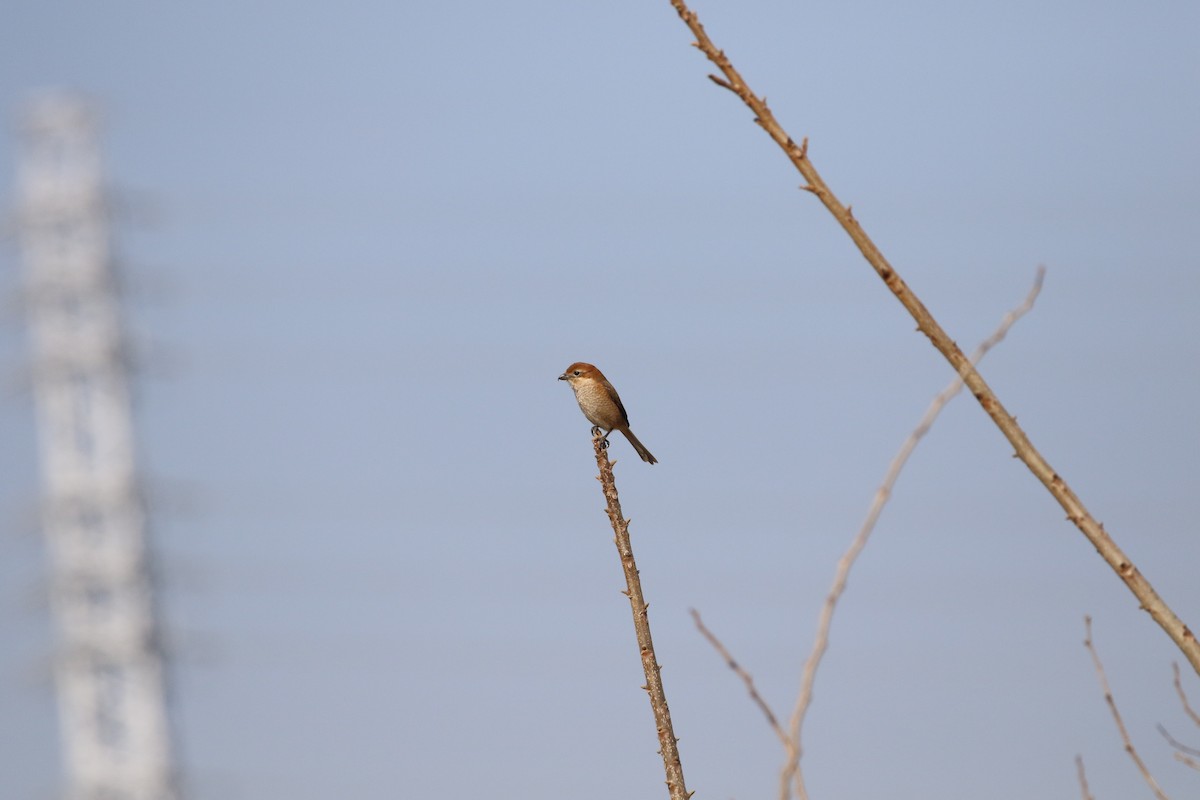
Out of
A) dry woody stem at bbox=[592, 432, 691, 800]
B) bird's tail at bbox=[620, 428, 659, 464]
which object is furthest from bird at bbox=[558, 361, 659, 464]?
dry woody stem at bbox=[592, 432, 691, 800]

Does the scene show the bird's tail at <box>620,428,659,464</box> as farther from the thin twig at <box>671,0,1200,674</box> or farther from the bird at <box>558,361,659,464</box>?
the thin twig at <box>671,0,1200,674</box>

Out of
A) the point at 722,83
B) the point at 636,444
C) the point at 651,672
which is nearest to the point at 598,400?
the point at 636,444

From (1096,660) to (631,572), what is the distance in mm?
913

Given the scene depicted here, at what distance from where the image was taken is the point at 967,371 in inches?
55.2

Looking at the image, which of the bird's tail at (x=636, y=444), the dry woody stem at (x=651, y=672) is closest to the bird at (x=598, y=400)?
the bird's tail at (x=636, y=444)

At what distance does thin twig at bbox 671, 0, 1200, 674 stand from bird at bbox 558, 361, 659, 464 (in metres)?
6.10

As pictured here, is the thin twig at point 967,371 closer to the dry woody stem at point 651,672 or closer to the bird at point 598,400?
the dry woody stem at point 651,672

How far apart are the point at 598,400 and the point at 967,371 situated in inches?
243

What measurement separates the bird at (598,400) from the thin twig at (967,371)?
6102 millimetres

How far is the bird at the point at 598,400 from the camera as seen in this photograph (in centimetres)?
760

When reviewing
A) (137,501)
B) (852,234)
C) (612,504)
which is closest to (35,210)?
(137,501)

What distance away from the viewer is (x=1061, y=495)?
56.5 inches

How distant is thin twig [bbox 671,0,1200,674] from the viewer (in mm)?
1413

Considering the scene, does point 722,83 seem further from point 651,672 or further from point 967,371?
point 651,672
